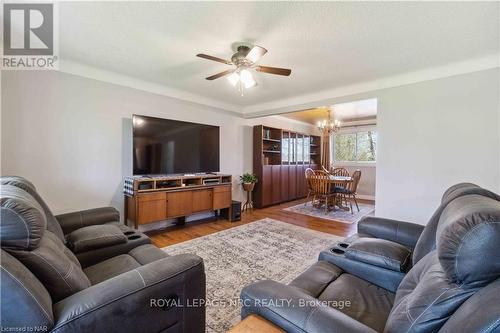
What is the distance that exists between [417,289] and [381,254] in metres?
0.53

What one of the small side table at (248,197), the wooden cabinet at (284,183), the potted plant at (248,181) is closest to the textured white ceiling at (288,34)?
the potted plant at (248,181)

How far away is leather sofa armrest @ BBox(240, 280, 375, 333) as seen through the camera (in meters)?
0.77

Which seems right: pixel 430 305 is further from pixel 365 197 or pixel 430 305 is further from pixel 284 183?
pixel 365 197

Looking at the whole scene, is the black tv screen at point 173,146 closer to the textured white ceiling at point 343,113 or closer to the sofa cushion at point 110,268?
the sofa cushion at point 110,268

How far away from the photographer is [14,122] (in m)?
2.43

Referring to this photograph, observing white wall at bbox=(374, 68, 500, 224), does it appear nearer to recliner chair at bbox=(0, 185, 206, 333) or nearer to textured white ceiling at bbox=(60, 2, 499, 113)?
textured white ceiling at bbox=(60, 2, 499, 113)

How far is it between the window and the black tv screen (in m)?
4.67

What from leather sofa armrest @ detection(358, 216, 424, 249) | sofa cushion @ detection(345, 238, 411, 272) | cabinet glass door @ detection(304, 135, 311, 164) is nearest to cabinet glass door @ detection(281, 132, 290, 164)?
cabinet glass door @ detection(304, 135, 311, 164)

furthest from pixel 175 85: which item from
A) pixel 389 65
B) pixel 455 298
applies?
pixel 455 298

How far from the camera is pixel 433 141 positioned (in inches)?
111

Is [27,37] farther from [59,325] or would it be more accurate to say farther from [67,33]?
[59,325]

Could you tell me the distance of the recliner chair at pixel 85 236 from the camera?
158 cm

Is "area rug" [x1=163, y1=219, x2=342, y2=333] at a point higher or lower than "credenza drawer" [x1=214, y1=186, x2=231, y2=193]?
lower

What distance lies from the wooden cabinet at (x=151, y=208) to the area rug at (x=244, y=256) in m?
0.55
